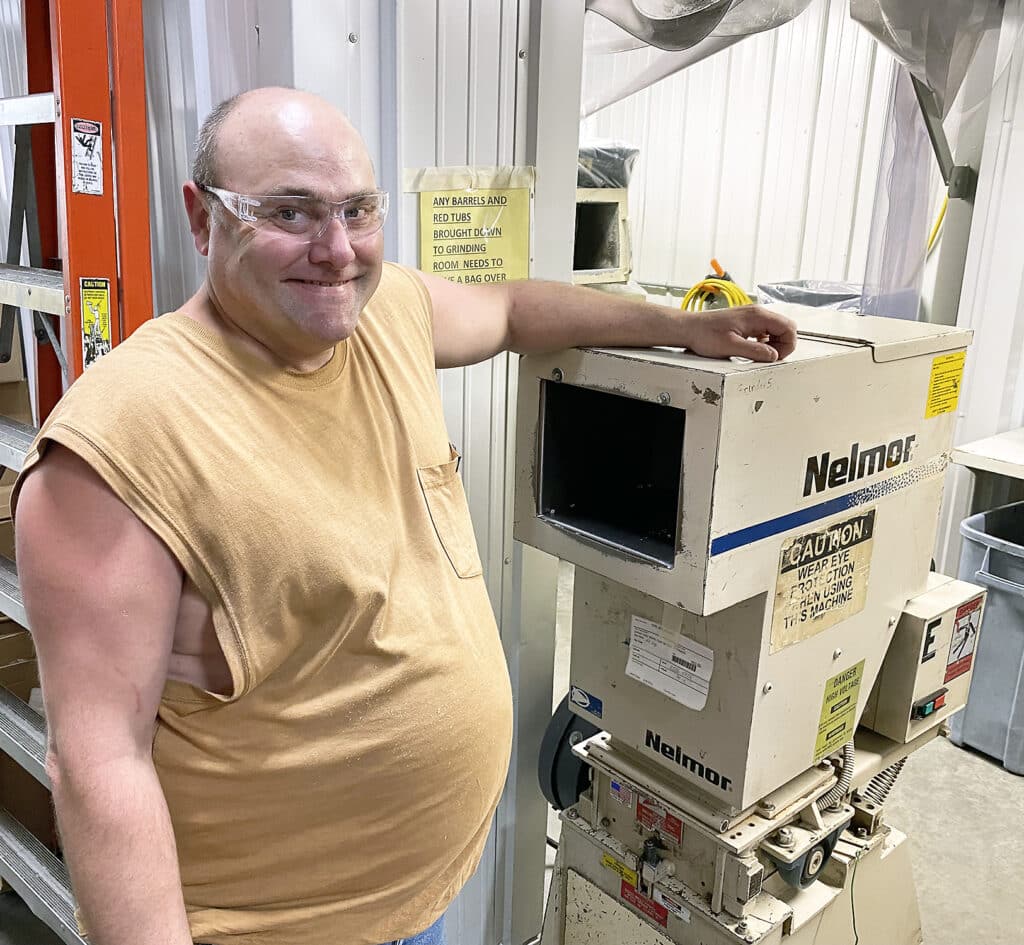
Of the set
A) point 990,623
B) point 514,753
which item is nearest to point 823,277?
point 990,623

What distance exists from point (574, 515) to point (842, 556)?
1.25 ft

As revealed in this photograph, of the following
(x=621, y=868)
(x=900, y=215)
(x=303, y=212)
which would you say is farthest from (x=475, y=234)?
(x=900, y=215)

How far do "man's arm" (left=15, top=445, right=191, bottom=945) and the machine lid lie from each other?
0.90m

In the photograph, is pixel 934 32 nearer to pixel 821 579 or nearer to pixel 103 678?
pixel 821 579

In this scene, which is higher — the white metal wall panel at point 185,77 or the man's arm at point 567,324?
the white metal wall panel at point 185,77

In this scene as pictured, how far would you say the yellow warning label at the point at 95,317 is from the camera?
132cm

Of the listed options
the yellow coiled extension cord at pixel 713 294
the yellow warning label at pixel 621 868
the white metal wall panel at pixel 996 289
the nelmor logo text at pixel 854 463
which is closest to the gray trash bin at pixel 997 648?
the white metal wall panel at pixel 996 289

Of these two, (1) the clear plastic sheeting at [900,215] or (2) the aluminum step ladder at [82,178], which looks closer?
(2) the aluminum step ladder at [82,178]

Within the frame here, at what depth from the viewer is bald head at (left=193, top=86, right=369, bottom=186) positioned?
0.88 metres

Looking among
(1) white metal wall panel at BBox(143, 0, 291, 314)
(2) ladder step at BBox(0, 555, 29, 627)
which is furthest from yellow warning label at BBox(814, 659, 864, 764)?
(2) ladder step at BBox(0, 555, 29, 627)

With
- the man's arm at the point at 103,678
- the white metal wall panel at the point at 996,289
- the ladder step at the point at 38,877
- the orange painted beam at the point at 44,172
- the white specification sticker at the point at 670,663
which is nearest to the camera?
the man's arm at the point at 103,678

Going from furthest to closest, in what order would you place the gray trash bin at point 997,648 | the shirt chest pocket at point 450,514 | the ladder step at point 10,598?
1. the gray trash bin at point 997,648
2. the ladder step at point 10,598
3. the shirt chest pocket at point 450,514

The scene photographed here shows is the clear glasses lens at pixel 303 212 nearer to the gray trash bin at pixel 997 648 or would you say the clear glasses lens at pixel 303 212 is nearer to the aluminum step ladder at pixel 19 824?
the aluminum step ladder at pixel 19 824

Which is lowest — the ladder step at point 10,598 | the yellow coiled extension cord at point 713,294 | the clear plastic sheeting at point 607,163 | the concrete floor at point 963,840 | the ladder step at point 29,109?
the concrete floor at point 963,840
